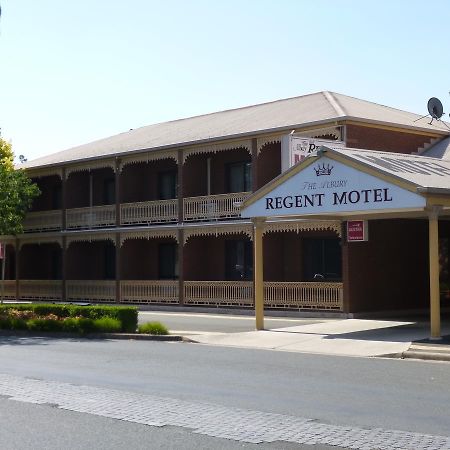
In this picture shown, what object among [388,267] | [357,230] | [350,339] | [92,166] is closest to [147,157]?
[92,166]

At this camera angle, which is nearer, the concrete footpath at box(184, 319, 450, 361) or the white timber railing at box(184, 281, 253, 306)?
the concrete footpath at box(184, 319, 450, 361)

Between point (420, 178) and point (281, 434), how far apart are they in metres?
10.4

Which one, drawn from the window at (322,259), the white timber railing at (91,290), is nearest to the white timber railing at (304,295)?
the window at (322,259)

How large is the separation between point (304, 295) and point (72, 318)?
25.8 ft

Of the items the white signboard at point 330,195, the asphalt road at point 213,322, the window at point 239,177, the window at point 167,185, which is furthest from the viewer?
the window at point 167,185

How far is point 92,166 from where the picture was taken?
34250 millimetres

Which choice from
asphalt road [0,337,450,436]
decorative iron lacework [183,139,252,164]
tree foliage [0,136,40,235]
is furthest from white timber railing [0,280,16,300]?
asphalt road [0,337,450,436]

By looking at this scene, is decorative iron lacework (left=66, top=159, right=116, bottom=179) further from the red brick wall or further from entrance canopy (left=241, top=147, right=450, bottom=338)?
entrance canopy (left=241, top=147, right=450, bottom=338)

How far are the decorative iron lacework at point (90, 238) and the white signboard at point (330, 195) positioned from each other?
1382 cm

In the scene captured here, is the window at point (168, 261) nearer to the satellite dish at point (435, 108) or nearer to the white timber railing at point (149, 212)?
the white timber railing at point (149, 212)

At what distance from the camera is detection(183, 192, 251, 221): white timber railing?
2859cm

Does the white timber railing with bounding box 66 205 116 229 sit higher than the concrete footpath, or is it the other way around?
the white timber railing with bounding box 66 205 116 229

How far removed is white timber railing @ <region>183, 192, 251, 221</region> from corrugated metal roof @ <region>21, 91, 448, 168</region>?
206cm

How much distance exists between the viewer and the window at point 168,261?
33.8 metres
